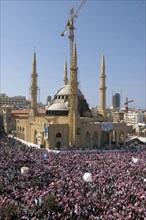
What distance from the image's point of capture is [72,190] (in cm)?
1526

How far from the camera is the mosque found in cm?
4025

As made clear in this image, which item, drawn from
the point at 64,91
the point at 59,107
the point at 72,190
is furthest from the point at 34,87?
the point at 72,190

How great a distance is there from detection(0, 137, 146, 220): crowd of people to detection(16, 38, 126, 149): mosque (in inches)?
607

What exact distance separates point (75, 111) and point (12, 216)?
28.7 metres

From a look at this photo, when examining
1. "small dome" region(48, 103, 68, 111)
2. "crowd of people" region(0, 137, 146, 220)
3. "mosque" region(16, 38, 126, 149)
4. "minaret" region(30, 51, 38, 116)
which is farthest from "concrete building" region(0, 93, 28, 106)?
"crowd of people" region(0, 137, 146, 220)

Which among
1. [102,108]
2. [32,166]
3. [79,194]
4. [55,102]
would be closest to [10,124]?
[55,102]

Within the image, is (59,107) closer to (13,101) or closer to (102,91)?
(102,91)

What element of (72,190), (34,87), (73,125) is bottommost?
(72,190)

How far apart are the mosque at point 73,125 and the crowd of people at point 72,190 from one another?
15.4 metres

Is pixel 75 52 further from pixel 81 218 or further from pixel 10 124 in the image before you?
pixel 81 218

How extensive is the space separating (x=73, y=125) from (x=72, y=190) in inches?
995

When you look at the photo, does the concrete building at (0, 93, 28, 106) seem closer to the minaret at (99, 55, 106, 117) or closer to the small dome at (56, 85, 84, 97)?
the small dome at (56, 85, 84, 97)

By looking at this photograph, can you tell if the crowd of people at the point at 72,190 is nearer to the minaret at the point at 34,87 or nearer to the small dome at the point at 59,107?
the small dome at the point at 59,107

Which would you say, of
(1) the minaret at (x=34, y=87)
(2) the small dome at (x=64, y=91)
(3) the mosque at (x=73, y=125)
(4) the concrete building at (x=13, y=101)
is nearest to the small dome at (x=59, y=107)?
(3) the mosque at (x=73, y=125)
